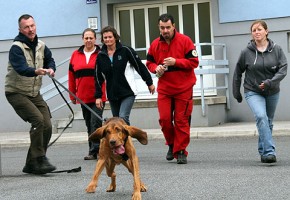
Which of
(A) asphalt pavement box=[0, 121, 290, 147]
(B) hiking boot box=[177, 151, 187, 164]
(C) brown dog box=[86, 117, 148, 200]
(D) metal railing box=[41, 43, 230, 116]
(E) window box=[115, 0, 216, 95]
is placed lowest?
(A) asphalt pavement box=[0, 121, 290, 147]

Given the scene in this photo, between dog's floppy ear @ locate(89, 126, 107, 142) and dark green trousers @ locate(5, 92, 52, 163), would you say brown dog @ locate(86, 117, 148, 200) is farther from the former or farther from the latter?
dark green trousers @ locate(5, 92, 52, 163)

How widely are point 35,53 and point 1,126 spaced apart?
9.69 m

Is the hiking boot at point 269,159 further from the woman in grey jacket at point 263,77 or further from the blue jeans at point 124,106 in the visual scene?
the blue jeans at point 124,106

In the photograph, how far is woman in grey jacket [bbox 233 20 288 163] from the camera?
9.71 meters

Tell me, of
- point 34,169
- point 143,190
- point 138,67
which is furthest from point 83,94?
point 143,190

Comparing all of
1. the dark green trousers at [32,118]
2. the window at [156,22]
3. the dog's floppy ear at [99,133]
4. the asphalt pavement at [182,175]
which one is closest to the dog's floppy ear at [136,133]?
the dog's floppy ear at [99,133]

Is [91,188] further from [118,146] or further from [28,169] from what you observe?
[28,169]

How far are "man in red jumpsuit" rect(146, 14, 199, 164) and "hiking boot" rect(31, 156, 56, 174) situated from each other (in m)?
1.82

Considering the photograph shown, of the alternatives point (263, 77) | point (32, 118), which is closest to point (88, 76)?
point (32, 118)

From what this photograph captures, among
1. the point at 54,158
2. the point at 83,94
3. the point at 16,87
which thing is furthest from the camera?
the point at 54,158

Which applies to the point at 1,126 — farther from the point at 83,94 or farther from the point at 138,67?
the point at 138,67

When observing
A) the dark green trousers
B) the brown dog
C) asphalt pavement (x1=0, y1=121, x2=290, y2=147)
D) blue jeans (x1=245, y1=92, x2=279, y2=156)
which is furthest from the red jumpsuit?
asphalt pavement (x1=0, y1=121, x2=290, y2=147)

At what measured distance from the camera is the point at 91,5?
18.5 meters

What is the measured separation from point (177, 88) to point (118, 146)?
345cm
